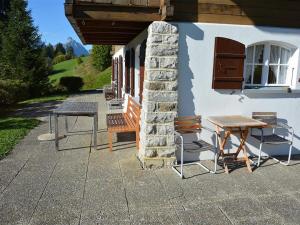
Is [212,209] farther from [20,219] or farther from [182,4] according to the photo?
[182,4]

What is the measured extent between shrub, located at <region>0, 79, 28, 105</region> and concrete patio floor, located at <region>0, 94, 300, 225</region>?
8118mm

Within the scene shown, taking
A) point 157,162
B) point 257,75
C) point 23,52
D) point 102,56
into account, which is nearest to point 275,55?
point 257,75

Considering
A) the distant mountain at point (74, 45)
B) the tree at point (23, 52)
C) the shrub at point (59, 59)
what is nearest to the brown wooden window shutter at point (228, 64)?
the tree at point (23, 52)

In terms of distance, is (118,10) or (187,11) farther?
(187,11)

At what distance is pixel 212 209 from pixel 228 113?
7.36 feet

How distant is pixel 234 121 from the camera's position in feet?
16.7

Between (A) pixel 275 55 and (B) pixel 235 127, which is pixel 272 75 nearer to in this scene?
(A) pixel 275 55

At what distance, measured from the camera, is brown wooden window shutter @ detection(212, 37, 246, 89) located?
531 cm

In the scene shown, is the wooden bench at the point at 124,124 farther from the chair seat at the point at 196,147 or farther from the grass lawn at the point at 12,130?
the grass lawn at the point at 12,130

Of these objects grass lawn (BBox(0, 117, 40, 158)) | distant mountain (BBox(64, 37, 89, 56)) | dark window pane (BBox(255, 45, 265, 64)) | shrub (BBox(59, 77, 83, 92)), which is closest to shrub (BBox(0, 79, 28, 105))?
grass lawn (BBox(0, 117, 40, 158))

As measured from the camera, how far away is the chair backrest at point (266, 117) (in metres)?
5.64

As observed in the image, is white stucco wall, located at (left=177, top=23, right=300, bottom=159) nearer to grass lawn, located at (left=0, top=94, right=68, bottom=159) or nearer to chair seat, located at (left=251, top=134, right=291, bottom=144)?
chair seat, located at (left=251, top=134, right=291, bottom=144)

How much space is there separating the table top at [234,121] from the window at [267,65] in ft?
2.83

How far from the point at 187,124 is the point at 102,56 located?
84.1 ft
